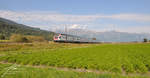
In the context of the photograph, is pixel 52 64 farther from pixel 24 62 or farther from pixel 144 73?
pixel 144 73

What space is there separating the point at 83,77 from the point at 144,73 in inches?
242

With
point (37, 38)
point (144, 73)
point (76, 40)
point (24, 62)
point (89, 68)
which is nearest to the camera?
point (144, 73)

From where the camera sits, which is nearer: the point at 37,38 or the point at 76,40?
the point at 76,40

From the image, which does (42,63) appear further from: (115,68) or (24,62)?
(115,68)

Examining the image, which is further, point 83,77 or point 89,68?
point 89,68

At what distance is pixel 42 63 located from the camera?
17062 mm

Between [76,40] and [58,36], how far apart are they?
15694 millimetres

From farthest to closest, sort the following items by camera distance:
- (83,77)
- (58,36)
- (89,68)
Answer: (58,36), (89,68), (83,77)

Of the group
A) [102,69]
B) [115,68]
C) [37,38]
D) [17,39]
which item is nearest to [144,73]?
[115,68]

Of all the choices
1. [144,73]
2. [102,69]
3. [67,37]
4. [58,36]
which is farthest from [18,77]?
[67,37]

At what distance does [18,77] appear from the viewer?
9.28 meters

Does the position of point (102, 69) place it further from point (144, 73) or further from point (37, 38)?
point (37, 38)

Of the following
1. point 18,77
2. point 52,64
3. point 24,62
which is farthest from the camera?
point 24,62

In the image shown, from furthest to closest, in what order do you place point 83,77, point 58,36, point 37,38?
point 37,38
point 58,36
point 83,77
